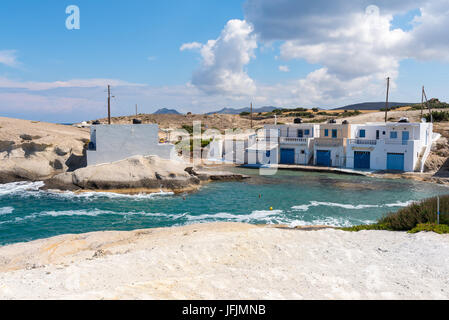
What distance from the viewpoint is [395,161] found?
133 ft

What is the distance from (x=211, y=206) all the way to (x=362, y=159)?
25048 mm

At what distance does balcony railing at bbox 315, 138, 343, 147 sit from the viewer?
145 feet

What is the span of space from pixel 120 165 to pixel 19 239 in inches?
589

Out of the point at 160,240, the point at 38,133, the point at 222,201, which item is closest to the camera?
the point at 160,240

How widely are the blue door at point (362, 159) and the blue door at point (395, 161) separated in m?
2.29

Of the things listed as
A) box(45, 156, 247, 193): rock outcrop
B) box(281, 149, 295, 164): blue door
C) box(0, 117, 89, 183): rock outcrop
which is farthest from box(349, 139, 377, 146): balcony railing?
box(0, 117, 89, 183): rock outcrop

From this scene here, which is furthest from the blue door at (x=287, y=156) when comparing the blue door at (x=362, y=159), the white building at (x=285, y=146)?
the blue door at (x=362, y=159)

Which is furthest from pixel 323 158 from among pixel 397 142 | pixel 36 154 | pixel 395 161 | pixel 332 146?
pixel 36 154

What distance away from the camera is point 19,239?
18.7 meters

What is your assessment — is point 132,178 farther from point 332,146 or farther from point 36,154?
point 332,146

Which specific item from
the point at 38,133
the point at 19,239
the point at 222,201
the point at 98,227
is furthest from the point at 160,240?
the point at 38,133

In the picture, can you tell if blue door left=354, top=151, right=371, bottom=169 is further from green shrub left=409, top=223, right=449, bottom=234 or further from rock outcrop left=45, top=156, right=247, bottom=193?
green shrub left=409, top=223, right=449, bottom=234
